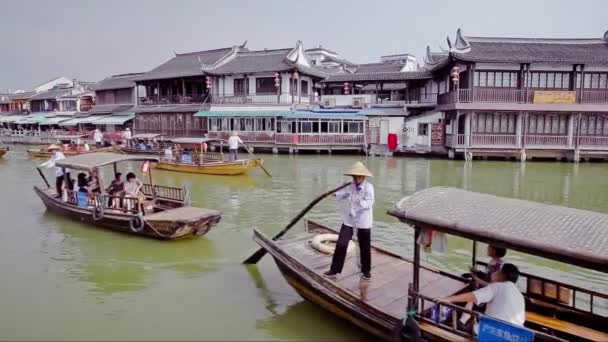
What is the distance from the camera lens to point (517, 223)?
4.39m

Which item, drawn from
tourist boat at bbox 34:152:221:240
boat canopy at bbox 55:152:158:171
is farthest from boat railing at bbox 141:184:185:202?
boat canopy at bbox 55:152:158:171

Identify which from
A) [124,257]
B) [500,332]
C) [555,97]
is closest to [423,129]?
[555,97]

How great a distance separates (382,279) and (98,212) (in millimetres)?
6880

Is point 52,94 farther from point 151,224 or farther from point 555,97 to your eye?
point 151,224

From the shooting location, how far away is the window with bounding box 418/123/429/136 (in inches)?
1125

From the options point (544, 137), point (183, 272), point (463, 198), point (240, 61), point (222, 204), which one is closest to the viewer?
point (463, 198)

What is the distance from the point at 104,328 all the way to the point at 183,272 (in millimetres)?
2061

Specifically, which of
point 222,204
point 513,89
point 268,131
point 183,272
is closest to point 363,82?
point 268,131

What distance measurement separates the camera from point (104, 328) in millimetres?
5930

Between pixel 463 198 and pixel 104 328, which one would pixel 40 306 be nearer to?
pixel 104 328

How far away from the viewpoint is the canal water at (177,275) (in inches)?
235

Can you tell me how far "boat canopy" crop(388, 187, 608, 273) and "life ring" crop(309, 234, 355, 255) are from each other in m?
2.03

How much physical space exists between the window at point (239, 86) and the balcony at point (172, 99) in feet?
9.64

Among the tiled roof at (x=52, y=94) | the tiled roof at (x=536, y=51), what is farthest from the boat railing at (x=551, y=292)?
the tiled roof at (x=52, y=94)
